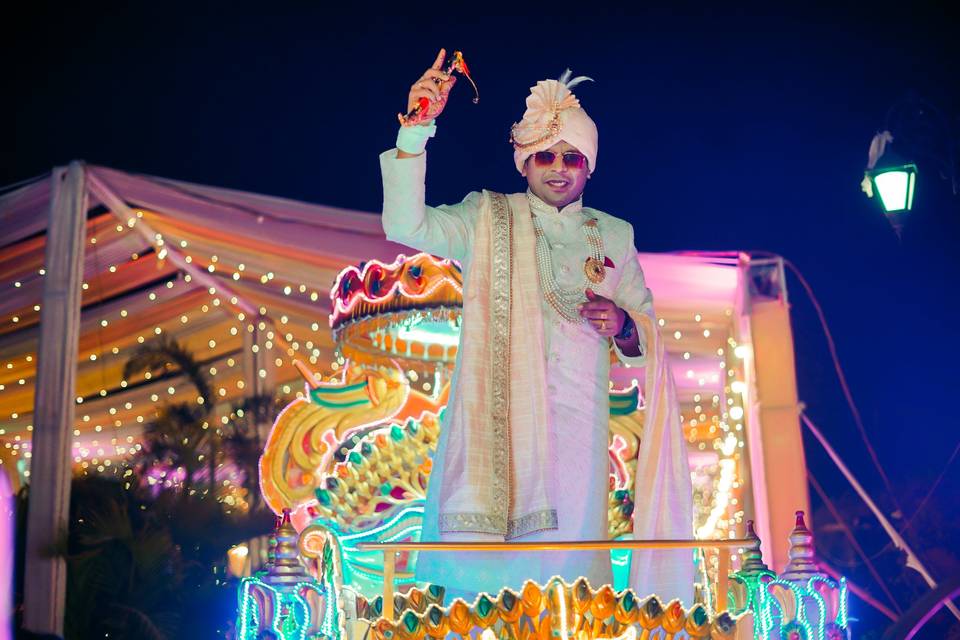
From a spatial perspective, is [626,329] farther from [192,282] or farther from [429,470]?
[192,282]

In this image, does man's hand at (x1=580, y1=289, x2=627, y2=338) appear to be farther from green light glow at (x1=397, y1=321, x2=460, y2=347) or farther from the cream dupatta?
green light glow at (x1=397, y1=321, x2=460, y2=347)

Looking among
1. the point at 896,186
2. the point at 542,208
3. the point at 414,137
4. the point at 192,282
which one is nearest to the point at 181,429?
the point at 192,282

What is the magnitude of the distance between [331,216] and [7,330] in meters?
2.91

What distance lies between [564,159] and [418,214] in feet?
1.84

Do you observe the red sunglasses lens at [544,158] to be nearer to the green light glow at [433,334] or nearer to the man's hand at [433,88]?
the man's hand at [433,88]

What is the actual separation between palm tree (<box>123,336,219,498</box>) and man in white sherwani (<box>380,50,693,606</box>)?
4.82 meters

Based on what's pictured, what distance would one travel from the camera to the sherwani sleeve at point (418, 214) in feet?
11.9

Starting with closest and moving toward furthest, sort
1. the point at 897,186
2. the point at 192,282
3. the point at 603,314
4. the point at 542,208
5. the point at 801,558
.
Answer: the point at 801,558, the point at 603,314, the point at 542,208, the point at 897,186, the point at 192,282

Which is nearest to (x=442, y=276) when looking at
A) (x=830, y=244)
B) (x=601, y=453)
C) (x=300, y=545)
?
(x=601, y=453)

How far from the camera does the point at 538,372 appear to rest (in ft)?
12.4

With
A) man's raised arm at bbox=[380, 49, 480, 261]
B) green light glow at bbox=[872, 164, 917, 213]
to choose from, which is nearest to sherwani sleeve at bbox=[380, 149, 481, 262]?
man's raised arm at bbox=[380, 49, 480, 261]

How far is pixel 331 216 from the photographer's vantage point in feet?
25.6

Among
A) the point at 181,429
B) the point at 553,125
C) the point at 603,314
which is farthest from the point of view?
the point at 181,429

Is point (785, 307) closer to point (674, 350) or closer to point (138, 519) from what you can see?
point (674, 350)
